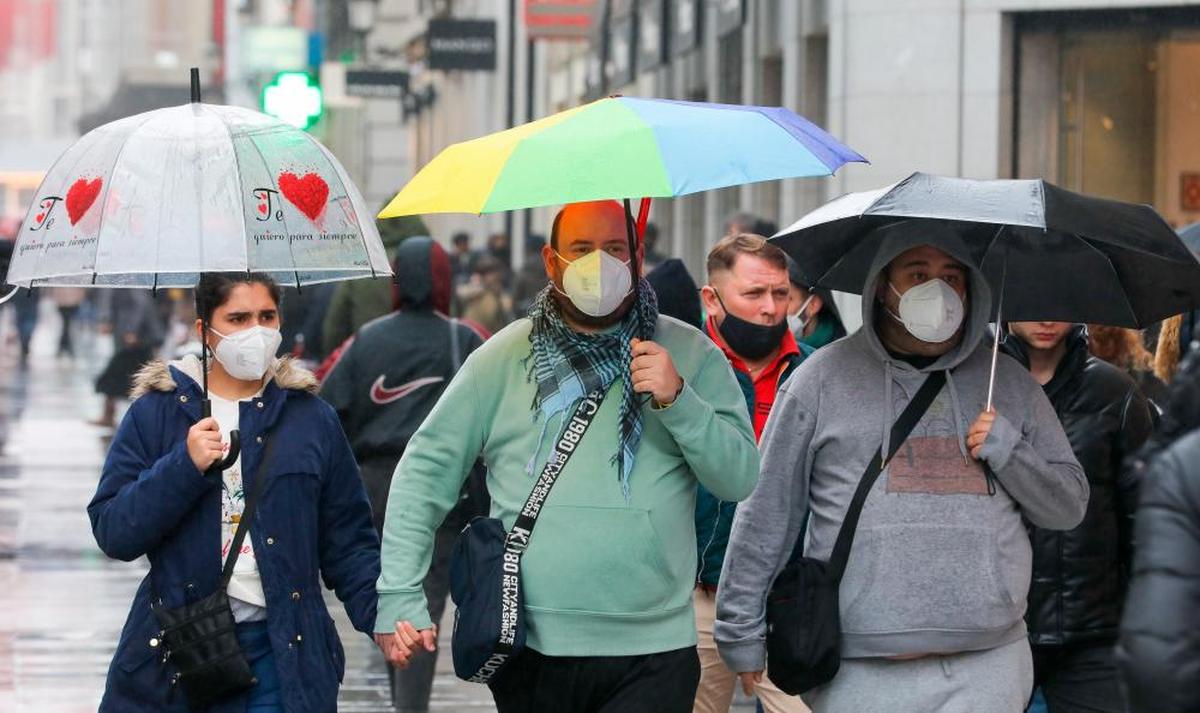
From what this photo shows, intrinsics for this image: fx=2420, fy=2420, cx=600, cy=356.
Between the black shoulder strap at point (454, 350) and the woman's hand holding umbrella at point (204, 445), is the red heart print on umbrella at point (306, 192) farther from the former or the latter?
the black shoulder strap at point (454, 350)

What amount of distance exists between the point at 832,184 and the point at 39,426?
1171 centimetres

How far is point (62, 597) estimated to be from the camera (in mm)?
12859

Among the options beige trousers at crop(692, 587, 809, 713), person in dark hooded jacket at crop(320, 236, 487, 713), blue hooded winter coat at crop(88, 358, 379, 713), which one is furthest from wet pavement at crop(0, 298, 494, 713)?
blue hooded winter coat at crop(88, 358, 379, 713)

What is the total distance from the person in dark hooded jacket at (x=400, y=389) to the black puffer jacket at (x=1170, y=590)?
5911 mm

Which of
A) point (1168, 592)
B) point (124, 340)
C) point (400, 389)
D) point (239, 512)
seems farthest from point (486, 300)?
point (1168, 592)

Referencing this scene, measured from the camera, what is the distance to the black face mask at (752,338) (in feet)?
23.6

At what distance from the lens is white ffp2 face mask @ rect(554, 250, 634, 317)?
561 centimetres

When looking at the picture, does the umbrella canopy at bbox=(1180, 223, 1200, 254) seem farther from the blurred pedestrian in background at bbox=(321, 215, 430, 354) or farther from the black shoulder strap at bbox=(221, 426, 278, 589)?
the blurred pedestrian in background at bbox=(321, 215, 430, 354)

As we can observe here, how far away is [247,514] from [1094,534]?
2309 millimetres

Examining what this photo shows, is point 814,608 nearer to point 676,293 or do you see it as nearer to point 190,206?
point 190,206

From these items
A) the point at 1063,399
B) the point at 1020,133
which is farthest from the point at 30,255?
the point at 1020,133

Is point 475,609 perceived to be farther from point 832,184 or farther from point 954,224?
point 832,184

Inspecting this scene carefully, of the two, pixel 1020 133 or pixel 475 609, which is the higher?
pixel 1020 133

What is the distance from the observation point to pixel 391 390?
941cm
